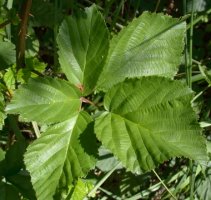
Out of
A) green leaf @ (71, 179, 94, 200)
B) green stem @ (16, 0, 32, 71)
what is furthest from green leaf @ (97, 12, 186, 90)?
green leaf @ (71, 179, 94, 200)

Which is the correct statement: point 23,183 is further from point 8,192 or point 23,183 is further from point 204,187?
point 204,187

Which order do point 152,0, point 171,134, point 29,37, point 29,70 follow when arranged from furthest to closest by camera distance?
point 152,0 < point 29,37 < point 29,70 < point 171,134

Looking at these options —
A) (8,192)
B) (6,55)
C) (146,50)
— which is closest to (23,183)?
(8,192)

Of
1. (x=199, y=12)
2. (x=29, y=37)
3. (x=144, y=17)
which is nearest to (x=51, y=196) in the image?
(x=144, y=17)

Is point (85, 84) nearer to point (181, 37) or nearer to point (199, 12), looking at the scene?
point (181, 37)

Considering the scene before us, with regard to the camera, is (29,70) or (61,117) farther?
(29,70)

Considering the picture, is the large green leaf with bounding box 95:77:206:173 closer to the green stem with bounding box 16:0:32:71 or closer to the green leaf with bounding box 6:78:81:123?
the green leaf with bounding box 6:78:81:123

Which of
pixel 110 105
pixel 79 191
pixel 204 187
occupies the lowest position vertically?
pixel 204 187
